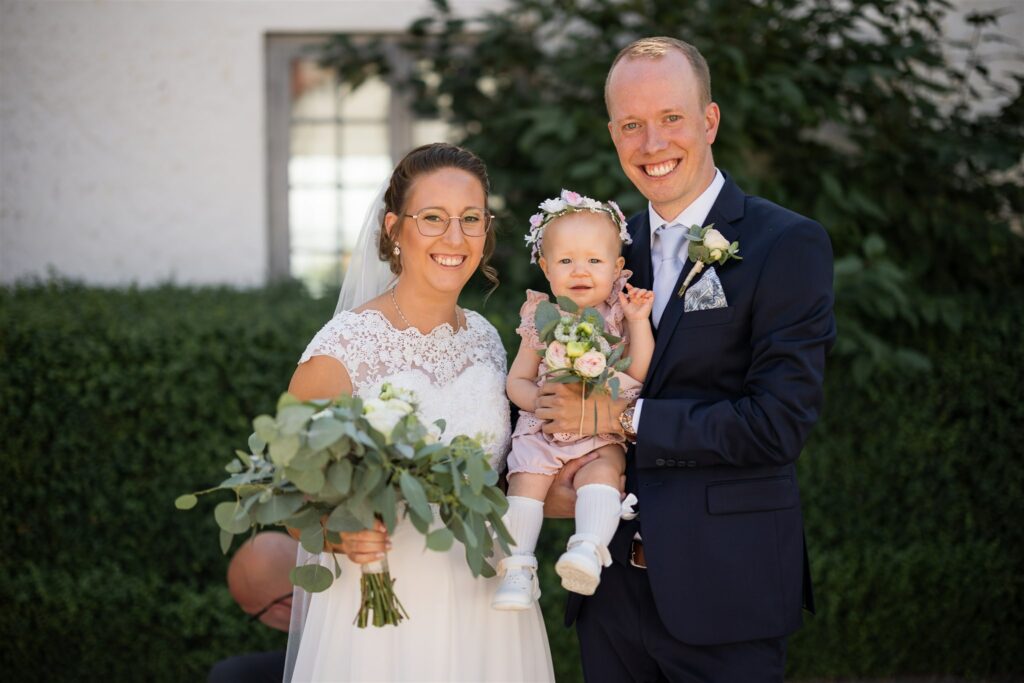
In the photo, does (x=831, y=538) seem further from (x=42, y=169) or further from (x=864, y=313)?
(x=42, y=169)

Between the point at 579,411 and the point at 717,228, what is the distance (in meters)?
0.70

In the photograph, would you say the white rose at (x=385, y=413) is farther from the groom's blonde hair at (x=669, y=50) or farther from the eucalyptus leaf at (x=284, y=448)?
the groom's blonde hair at (x=669, y=50)

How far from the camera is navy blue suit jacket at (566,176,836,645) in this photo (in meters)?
2.92

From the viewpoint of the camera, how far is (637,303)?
10.2 feet

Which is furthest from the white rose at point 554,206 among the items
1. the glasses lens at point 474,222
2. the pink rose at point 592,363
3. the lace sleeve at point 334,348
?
the lace sleeve at point 334,348

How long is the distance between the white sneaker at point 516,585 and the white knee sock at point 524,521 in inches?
1.5

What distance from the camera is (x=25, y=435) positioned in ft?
17.2

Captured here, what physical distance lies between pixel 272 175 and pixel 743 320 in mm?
4664

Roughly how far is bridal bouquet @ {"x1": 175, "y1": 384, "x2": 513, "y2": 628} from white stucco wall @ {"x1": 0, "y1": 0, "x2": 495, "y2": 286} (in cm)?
421

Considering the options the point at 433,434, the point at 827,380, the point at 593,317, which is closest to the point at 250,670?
the point at 433,434

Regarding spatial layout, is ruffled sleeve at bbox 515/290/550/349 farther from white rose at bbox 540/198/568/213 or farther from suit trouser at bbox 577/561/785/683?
suit trouser at bbox 577/561/785/683

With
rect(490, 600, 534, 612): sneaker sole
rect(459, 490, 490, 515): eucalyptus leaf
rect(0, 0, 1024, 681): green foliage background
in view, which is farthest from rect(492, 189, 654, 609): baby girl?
rect(0, 0, 1024, 681): green foliage background

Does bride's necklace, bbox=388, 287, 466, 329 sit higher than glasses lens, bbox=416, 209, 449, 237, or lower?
lower

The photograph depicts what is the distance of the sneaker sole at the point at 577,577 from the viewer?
9.46 ft
